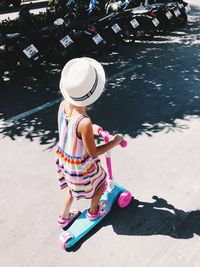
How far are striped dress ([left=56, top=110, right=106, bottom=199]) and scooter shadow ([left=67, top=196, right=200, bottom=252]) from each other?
63 centimetres

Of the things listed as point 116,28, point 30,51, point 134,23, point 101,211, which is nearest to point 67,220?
point 101,211

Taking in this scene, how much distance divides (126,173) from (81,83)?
2.35m

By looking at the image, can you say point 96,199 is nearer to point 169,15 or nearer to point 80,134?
point 80,134

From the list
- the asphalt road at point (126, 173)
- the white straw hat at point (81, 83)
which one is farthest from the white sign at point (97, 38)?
the white straw hat at point (81, 83)

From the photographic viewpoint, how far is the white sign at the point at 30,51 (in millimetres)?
9354

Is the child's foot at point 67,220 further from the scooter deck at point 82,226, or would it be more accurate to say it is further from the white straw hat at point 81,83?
the white straw hat at point 81,83

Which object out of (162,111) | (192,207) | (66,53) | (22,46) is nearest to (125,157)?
(192,207)

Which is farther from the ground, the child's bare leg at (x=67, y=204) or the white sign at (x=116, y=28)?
the child's bare leg at (x=67, y=204)

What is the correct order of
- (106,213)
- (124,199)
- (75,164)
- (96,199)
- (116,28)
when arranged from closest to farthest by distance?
(75,164), (96,199), (106,213), (124,199), (116,28)

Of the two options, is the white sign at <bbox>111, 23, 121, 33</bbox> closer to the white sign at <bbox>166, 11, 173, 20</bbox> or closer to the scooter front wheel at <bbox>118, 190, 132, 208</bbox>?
the white sign at <bbox>166, 11, 173, 20</bbox>

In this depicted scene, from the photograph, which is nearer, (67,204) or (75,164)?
(75,164)

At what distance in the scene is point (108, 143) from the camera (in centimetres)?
355

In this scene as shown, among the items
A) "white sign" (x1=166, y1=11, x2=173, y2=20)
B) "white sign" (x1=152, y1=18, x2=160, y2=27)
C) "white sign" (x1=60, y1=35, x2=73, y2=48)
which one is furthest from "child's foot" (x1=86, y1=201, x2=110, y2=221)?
"white sign" (x1=166, y1=11, x2=173, y2=20)

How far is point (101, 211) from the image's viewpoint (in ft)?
13.8
